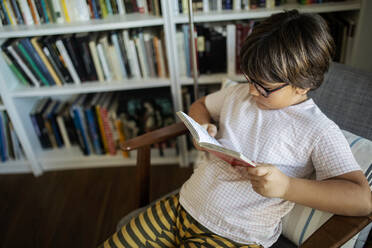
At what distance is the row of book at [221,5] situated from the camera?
1.48 meters

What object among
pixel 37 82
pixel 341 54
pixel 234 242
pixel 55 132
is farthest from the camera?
pixel 55 132

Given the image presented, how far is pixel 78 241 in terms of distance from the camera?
1595 mm

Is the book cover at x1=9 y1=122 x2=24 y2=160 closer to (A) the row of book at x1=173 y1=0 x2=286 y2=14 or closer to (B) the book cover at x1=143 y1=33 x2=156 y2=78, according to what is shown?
(B) the book cover at x1=143 y1=33 x2=156 y2=78

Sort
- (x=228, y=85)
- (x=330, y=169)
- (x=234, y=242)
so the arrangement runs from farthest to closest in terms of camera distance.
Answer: (x=228, y=85)
(x=234, y=242)
(x=330, y=169)

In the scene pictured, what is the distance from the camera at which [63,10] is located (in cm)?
155

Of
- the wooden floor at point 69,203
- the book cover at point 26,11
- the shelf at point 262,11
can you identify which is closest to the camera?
the shelf at point 262,11

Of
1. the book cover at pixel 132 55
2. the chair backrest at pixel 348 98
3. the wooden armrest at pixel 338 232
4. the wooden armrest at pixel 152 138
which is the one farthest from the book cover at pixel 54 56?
the wooden armrest at pixel 338 232

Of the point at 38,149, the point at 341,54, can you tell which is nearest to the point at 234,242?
the point at 341,54

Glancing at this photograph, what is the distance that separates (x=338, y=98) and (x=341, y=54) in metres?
0.53

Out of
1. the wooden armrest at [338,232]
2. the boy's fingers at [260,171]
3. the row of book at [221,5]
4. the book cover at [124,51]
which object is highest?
the row of book at [221,5]

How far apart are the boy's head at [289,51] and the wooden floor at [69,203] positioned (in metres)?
1.00

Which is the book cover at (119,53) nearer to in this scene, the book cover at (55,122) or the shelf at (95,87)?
the shelf at (95,87)

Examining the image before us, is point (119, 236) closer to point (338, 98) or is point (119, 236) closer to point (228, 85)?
point (228, 85)

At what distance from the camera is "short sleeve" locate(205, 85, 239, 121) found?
1.17m
